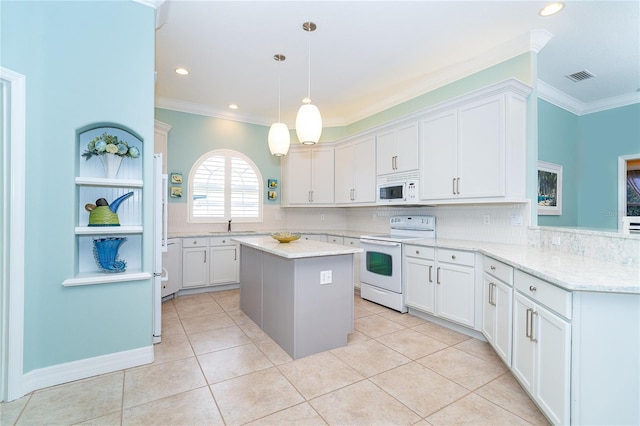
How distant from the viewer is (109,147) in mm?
2365

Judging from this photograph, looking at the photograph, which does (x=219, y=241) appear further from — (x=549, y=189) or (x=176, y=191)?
(x=549, y=189)

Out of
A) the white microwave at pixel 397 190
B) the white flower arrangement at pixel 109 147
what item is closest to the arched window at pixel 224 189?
the white microwave at pixel 397 190

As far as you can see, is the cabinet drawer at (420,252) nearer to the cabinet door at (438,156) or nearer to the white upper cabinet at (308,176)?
the cabinet door at (438,156)

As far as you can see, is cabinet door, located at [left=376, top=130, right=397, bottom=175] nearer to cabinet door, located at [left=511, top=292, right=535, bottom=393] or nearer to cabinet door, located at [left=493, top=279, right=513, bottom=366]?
cabinet door, located at [left=493, top=279, right=513, bottom=366]

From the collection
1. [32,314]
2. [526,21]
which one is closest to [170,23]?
[32,314]

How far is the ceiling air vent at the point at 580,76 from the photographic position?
12.5 feet

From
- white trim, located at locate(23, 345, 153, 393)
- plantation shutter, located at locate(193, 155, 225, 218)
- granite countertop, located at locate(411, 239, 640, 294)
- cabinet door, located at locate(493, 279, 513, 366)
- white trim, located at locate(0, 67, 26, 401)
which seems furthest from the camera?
plantation shutter, located at locate(193, 155, 225, 218)

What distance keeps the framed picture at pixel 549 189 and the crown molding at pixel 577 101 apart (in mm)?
958

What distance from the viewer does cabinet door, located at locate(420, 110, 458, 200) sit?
137 inches

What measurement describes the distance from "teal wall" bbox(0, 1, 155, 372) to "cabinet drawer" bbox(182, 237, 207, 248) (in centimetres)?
206

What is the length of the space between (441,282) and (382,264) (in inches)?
34.0

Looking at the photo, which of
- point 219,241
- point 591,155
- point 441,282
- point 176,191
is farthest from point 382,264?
point 591,155

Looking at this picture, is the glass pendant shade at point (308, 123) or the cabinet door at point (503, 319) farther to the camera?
the glass pendant shade at point (308, 123)

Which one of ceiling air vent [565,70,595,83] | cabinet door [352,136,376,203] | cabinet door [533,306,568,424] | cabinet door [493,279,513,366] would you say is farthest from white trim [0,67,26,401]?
ceiling air vent [565,70,595,83]
